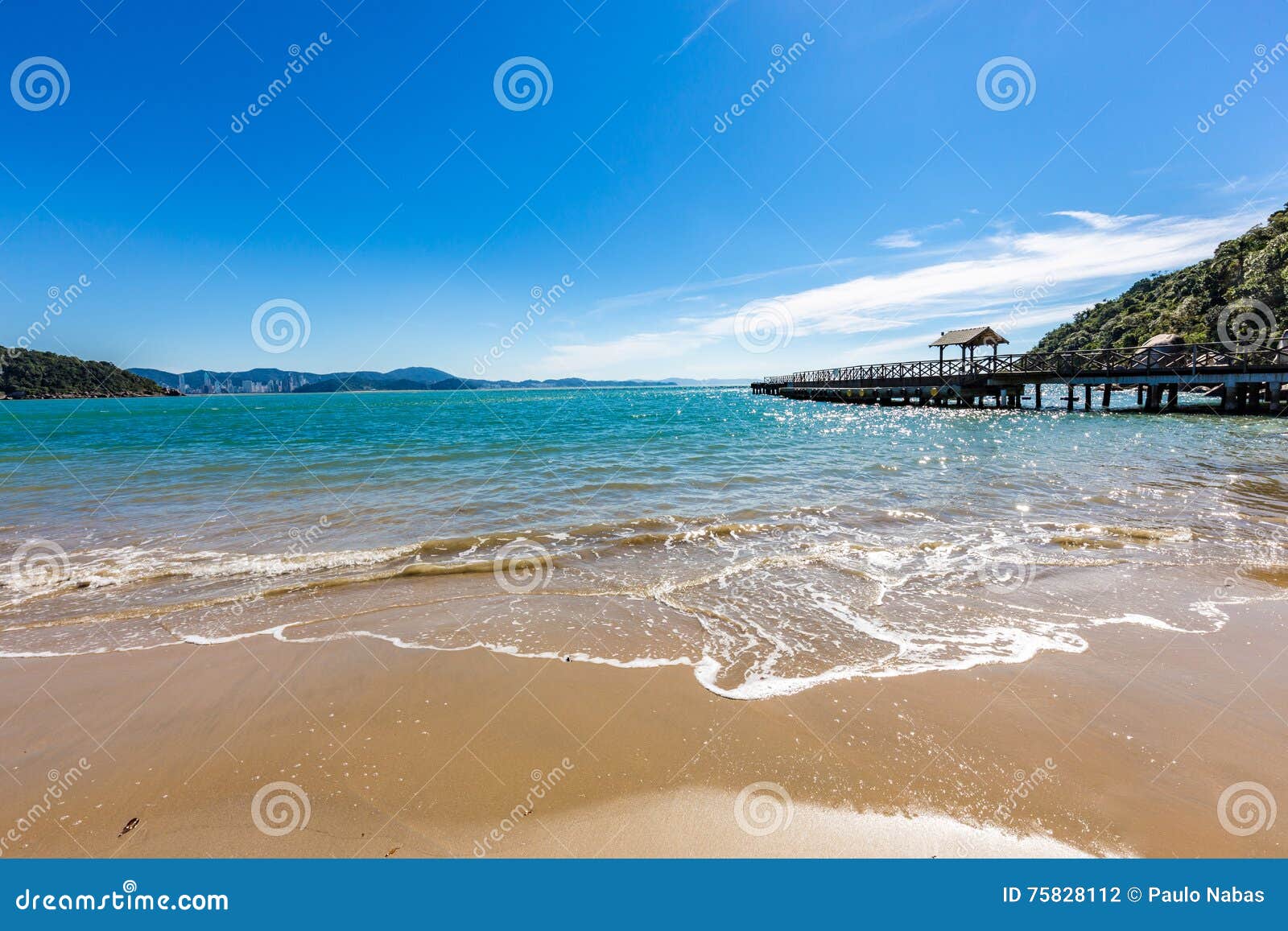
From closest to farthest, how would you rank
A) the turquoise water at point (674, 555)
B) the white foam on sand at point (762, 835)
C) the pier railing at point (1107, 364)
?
the white foam on sand at point (762, 835), the turquoise water at point (674, 555), the pier railing at point (1107, 364)

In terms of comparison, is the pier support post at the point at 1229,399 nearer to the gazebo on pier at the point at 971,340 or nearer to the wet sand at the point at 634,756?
the gazebo on pier at the point at 971,340

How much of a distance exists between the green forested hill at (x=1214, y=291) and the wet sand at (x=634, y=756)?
59772 millimetres

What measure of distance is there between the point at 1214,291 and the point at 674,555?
78.4 metres

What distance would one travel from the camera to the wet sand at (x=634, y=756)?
308 cm

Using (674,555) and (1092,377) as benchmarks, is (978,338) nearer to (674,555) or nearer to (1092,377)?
(1092,377)

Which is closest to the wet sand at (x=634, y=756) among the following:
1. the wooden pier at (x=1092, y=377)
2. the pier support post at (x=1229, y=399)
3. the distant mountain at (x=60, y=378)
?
the wooden pier at (x=1092, y=377)

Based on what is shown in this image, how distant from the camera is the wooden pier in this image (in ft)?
101

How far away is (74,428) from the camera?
140ft

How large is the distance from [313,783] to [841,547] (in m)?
7.48

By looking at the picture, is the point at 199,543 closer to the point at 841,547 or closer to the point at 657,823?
the point at 657,823

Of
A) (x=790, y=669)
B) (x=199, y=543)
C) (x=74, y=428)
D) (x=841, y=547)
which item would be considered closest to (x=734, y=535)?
(x=841, y=547)

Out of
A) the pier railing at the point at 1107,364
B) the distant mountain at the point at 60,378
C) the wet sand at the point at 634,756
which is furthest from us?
the distant mountain at the point at 60,378

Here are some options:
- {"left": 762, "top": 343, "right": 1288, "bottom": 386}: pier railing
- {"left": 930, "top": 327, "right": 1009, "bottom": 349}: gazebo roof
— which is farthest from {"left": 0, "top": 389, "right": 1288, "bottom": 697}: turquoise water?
{"left": 930, "top": 327, "right": 1009, "bottom": 349}: gazebo roof

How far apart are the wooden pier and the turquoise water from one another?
1750 cm
